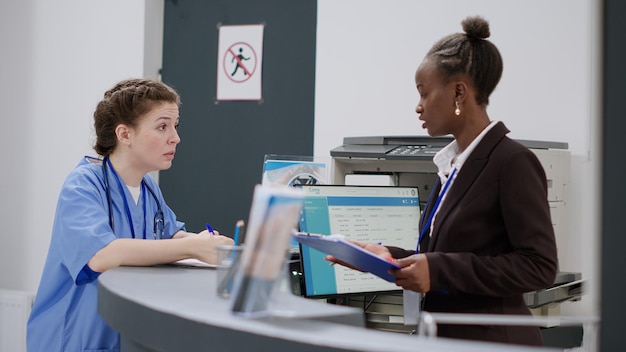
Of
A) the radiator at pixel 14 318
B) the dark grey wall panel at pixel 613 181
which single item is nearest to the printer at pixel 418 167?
the dark grey wall panel at pixel 613 181

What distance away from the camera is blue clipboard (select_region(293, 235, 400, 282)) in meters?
1.48

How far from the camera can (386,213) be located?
2.36 m

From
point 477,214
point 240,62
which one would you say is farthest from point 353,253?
point 240,62

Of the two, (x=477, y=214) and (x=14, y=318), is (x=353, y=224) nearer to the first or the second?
(x=477, y=214)

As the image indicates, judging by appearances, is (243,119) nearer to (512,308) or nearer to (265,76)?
(265,76)

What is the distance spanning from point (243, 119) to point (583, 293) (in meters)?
1.93

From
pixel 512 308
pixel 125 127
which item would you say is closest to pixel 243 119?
pixel 125 127

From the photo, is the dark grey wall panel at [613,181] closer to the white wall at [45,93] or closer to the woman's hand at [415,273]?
the woman's hand at [415,273]

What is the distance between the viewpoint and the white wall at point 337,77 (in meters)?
2.79

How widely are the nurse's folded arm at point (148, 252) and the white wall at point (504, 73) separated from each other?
1.33 m

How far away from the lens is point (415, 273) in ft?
4.84

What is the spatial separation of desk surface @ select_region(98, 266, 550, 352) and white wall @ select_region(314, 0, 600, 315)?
1.55 metres

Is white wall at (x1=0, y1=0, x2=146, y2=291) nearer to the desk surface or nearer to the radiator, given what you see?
the radiator

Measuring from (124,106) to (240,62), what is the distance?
175 centimetres
